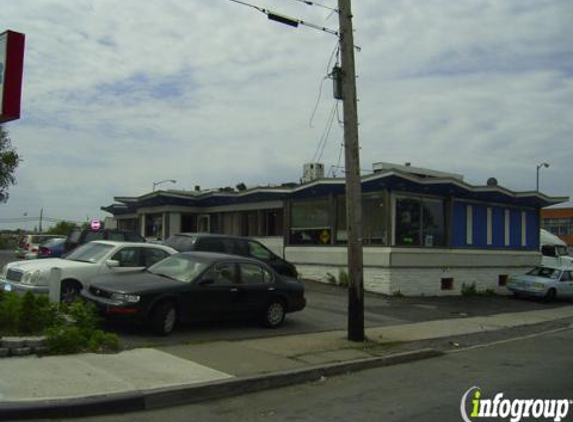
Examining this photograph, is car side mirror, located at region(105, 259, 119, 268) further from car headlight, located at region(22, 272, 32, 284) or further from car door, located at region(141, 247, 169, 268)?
car headlight, located at region(22, 272, 32, 284)

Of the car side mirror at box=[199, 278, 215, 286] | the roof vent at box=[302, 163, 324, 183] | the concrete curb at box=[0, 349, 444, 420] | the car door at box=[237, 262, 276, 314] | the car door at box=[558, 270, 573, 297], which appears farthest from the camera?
the roof vent at box=[302, 163, 324, 183]

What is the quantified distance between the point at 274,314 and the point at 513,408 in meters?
6.13

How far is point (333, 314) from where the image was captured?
1561 centimetres

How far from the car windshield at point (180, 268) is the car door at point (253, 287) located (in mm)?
901

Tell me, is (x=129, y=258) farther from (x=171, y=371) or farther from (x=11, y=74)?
(x=171, y=371)

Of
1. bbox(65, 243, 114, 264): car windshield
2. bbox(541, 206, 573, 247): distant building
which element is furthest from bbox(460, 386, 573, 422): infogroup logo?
bbox(541, 206, 573, 247): distant building

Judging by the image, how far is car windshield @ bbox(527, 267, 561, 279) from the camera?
24.7m

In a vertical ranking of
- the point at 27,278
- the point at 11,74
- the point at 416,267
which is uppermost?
the point at 11,74

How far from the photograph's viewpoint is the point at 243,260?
1262 centimetres

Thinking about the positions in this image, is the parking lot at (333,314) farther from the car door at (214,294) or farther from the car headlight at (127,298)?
the car headlight at (127,298)

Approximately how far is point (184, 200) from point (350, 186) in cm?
2018

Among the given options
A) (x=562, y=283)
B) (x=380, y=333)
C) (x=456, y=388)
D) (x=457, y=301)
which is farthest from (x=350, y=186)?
(x=562, y=283)

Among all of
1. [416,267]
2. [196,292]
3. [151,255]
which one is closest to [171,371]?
[196,292]

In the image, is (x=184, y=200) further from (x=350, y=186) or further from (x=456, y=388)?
(x=456, y=388)
